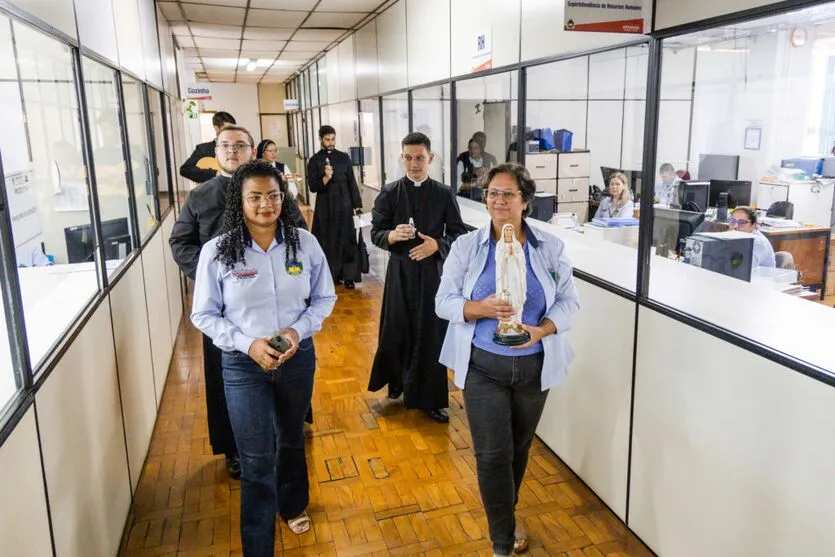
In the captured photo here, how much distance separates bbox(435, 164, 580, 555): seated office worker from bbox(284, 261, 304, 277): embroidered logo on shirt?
51 centimetres

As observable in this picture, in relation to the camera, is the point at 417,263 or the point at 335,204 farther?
the point at 335,204

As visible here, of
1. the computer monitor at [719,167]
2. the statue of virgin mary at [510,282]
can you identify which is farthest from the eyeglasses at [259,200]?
the computer monitor at [719,167]

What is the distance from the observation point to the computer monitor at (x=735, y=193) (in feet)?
17.2

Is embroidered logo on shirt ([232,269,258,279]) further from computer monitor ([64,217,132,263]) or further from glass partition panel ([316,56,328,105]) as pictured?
glass partition panel ([316,56,328,105])

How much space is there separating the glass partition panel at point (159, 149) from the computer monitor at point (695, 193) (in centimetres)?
405

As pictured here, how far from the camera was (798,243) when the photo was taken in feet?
15.9

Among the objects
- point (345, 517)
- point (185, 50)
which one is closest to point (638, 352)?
point (345, 517)

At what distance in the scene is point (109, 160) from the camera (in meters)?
3.37

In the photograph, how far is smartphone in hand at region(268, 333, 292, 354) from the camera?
2.18 metres

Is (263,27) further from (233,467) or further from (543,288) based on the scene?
(543,288)

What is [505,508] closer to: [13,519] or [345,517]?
[345,517]

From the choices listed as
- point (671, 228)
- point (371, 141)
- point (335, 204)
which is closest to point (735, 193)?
point (671, 228)

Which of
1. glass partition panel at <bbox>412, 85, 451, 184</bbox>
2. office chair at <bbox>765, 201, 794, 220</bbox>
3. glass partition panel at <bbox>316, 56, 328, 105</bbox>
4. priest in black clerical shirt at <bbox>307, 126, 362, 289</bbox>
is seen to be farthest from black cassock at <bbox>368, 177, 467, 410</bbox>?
glass partition panel at <bbox>316, 56, 328, 105</bbox>

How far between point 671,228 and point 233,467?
7.64 ft
